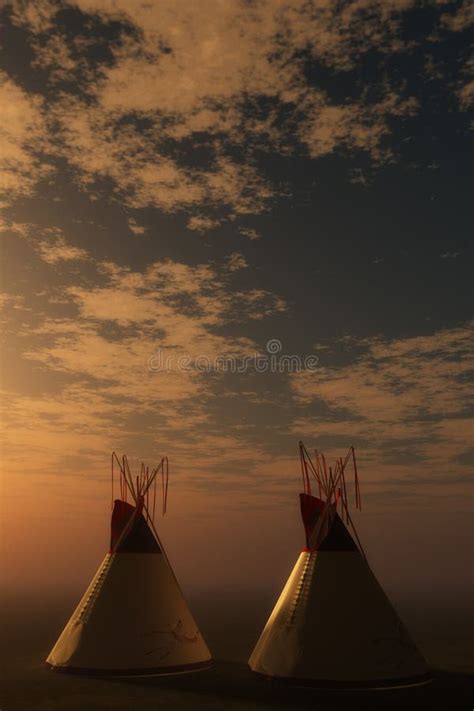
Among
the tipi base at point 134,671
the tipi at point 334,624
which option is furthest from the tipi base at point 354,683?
the tipi base at point 134,671

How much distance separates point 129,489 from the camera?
18938mm

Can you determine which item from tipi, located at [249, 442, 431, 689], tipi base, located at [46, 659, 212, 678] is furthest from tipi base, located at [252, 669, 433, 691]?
tipi base, located at [46, 659, 212, 678]

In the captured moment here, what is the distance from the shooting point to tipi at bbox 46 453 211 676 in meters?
16.0

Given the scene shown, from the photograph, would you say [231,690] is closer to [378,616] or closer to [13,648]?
[378,616]

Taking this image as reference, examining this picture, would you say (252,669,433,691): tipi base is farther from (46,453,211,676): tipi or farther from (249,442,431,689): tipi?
(46,453,211,676): tipi

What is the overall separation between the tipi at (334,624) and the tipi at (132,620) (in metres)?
1.94

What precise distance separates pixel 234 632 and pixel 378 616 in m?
19.9

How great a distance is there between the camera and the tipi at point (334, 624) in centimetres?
1445

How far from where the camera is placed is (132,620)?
16375 millimetres

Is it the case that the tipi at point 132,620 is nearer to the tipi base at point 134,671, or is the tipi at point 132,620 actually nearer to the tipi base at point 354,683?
the tipi base at point 134,671

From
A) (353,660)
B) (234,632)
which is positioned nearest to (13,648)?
(234,632)

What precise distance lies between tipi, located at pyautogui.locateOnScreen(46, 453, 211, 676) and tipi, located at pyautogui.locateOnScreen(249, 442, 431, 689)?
6.38 ft

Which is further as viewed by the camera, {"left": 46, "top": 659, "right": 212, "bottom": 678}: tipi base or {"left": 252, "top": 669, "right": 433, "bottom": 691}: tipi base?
{"left": 46, "top": 659, "right": 212, "bottom": 678}: tipi base

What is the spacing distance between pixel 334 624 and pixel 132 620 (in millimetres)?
4779
